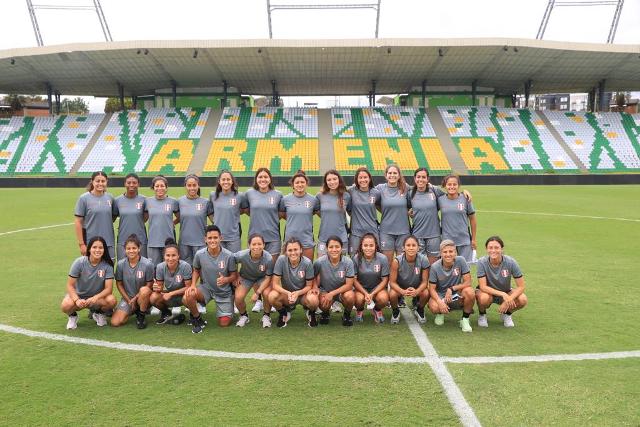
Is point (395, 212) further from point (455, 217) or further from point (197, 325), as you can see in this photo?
point (197, 325)

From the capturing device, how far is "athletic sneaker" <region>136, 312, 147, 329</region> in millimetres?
5824

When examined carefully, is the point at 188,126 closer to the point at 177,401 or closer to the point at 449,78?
the point at 449,78

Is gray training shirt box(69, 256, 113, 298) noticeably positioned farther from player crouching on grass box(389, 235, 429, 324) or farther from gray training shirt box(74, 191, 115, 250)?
player crouching on grass box(389, 235, 429, 324)

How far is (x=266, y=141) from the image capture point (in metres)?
36.0

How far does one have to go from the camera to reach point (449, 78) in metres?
36.7

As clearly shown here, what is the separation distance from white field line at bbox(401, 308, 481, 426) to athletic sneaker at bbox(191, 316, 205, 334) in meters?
2.40

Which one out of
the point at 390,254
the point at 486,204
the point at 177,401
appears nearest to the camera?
the point at 177,401

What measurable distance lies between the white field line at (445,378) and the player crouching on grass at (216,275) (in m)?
2.18

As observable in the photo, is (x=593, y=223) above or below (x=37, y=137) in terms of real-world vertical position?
below

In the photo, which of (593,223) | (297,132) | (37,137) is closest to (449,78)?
(297,132)

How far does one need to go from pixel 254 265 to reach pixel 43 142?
35.9m

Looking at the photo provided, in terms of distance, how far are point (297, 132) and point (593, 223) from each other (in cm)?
2618

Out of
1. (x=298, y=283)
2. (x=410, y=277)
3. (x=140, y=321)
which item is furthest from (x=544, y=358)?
(x=140, y=321)

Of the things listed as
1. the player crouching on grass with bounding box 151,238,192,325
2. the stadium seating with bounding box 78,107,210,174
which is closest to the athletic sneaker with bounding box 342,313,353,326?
the player crouching on grass with bounding box 151,238,192,325
